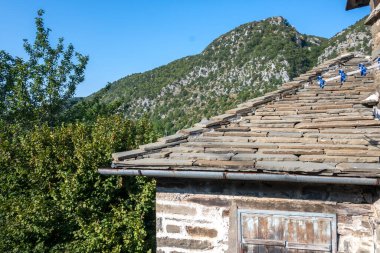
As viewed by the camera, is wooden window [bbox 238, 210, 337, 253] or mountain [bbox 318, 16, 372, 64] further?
mountain [bbox 318, 16, 372, 64]

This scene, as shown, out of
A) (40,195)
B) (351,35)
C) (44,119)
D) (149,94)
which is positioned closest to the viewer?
(40,195)

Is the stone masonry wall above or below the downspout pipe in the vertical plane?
below

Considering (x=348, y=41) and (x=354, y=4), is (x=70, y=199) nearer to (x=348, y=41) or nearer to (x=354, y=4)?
(x=354, y=4)

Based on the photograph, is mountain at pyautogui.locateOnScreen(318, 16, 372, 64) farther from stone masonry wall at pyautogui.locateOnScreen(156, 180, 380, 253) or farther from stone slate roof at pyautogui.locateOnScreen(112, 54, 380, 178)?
stone masonry wall at pyautogui.locateOnScreen(156, 180, 380, 253)

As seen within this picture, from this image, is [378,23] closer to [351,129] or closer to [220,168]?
[351,129]

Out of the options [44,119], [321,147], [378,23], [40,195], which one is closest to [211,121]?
[321,147]

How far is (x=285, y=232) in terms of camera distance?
361cm

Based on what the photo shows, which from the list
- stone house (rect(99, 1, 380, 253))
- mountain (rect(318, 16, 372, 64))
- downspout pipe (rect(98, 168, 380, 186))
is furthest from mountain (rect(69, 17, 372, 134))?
downspout pipe (rect(98, 168, 380, 186))

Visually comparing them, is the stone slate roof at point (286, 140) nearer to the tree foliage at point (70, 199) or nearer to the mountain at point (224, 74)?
the tree foliage at point (70, 199)

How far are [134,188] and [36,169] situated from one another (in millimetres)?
2750

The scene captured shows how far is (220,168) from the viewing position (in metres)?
3.49

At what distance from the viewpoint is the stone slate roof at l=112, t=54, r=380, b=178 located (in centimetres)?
336

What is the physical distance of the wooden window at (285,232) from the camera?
3.48 metres

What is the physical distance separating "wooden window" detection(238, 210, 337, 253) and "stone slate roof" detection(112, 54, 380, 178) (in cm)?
60
